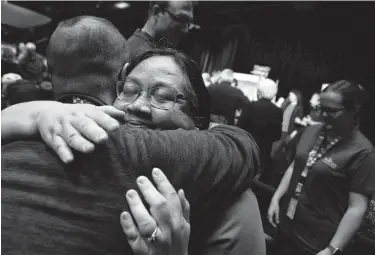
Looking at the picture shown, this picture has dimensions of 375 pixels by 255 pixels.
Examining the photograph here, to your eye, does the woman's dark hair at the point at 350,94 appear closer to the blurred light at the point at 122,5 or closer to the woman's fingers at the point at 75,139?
the woman's fingers at the point at 75,139

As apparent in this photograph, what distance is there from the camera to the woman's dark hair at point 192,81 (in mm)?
1135

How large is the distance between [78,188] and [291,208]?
5.65ft

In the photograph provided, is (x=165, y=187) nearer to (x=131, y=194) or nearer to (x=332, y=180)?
(x=131, y=194)

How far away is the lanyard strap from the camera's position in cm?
206

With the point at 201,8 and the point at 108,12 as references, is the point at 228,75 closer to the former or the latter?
the point at 201,8

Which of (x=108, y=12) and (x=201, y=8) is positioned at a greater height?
(x=201, y=8)

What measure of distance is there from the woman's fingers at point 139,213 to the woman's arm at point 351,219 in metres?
1.51

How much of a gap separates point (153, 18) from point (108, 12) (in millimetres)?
6819

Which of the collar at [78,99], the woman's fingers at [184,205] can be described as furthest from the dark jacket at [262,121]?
the woman's fingers at [184,205]

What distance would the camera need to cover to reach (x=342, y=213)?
2.03 meters

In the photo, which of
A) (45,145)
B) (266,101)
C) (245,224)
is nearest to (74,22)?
(45,145)

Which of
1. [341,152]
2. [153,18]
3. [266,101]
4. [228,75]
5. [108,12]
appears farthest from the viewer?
[108,12]

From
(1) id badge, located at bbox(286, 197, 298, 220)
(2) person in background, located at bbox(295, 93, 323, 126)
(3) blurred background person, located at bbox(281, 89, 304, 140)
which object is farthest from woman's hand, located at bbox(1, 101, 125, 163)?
(2) person in background, located at bbox(295, 93, 323, 126)

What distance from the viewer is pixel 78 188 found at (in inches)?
26.4
